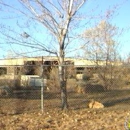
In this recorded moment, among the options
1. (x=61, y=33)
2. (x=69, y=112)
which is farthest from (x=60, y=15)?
(x=69, y=112)

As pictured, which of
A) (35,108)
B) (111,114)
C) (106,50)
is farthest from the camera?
(106,50)

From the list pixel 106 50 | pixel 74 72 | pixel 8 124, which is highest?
pixel 106 50

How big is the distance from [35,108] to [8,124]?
12.3 ft

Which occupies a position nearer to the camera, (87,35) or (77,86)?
(87,35)

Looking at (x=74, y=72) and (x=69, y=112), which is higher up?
(x=74, y=72)

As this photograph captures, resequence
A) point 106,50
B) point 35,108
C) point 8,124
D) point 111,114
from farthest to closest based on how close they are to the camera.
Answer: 1. point 106,50
2. point 35,108
3. point 111,114
4. point 8,124

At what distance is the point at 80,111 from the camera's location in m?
12.7

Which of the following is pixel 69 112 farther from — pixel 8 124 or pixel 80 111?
pixel 8 124

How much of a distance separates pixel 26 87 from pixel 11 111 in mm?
9845

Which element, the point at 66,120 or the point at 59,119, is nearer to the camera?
the point at 66,120

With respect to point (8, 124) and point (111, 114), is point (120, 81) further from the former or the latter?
point (8, 124)

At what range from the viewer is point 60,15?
1298cm

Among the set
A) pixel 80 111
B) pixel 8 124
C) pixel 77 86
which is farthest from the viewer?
pixel 77 86

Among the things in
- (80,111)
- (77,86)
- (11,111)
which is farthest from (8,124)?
(77,86)
